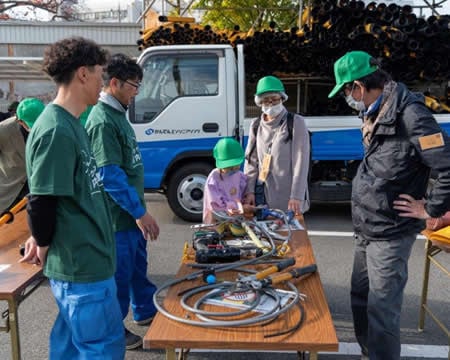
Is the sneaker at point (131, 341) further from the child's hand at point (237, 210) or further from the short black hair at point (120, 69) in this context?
the short black hair at point (120, 69)

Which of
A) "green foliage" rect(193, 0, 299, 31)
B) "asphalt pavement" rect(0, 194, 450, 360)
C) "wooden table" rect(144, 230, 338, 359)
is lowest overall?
"asphalt pavement" rect(0, 194, 450, 360)

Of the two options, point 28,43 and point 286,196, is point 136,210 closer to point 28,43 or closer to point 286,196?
point 286,196

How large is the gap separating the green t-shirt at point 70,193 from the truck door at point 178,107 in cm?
361

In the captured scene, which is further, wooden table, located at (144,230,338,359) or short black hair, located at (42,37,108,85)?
short black hair, located at (42,37,108,85)

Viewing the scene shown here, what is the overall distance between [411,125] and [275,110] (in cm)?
122

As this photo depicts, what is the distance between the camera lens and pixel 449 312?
3.43 metres

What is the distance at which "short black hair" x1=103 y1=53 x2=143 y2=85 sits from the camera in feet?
8.46

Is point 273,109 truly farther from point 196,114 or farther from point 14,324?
point 196,114

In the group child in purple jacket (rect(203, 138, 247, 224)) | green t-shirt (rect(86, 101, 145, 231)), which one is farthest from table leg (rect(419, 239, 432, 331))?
green t-shirt (rect(86, 101, 145, 231))

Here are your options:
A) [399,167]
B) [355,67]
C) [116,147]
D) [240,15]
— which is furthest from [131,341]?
[240,15]

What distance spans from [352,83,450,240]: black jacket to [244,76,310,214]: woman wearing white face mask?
776 millimetres

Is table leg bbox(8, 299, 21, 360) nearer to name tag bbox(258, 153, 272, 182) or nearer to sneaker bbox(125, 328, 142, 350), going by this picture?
sneaker bbox(125, 328, 142, 350)

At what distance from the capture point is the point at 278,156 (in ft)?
10.1

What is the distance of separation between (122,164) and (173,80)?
3011 mm
